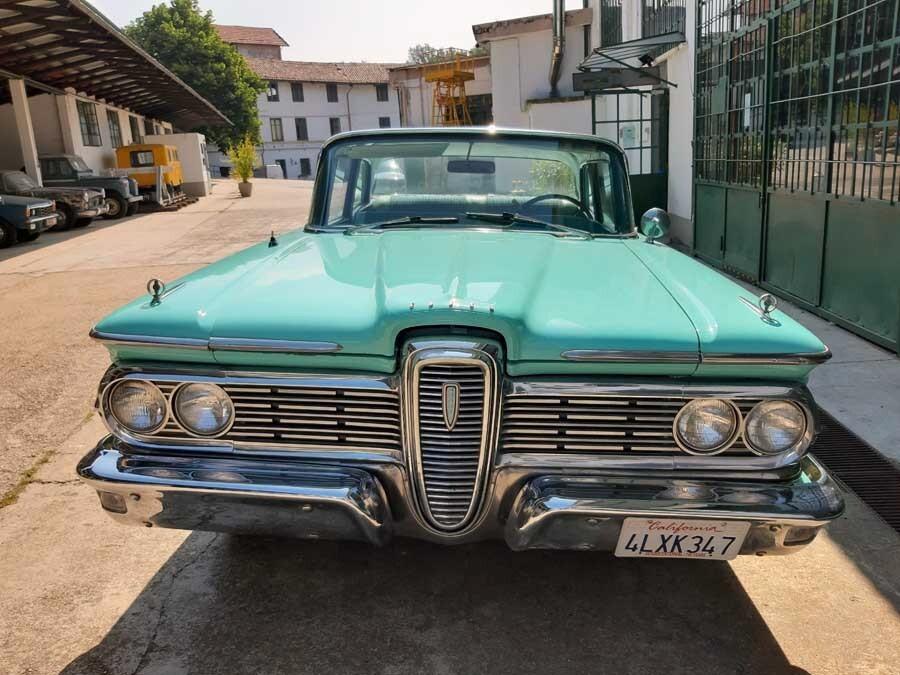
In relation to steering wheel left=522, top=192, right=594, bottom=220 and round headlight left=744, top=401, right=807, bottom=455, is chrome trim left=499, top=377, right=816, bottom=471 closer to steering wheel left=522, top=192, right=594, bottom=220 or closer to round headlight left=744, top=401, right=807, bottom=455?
round headlight left=744, top=401, right=807, bottom=455

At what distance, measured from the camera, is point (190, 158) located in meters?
28.1

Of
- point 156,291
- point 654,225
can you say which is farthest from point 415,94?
point 156,291

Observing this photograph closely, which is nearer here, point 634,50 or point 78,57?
point 634,50

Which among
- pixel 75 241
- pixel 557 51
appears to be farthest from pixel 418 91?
pixel 75 241

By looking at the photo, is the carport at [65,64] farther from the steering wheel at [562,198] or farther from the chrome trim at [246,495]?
the chrome trim at [246,495]

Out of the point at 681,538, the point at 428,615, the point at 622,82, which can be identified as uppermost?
the point at 622,82

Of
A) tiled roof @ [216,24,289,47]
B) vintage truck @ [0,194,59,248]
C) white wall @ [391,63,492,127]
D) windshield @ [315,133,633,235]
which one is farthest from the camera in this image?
tiled roof @ [216,24,289,47]

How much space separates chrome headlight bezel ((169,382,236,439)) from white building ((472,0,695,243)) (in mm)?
9454

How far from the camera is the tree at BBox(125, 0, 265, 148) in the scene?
39.8m

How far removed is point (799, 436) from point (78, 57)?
22.8 meters

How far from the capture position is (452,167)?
372 centimetres

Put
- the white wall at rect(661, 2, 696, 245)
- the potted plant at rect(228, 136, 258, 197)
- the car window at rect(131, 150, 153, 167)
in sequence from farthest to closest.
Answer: the potted plant at rect(228, 136, 258, 197), the car window at rect(131, 150, 153, 167), the white wall at rect(661, 2, 696, 245)

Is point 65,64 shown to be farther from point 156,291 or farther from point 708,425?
point 708,425

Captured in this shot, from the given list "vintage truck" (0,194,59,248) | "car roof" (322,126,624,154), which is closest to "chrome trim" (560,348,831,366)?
"car roof" (322,126,624,154)
